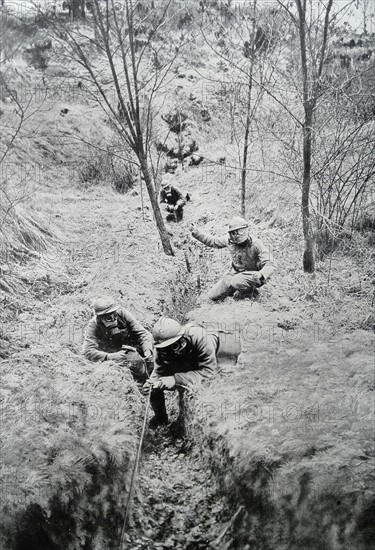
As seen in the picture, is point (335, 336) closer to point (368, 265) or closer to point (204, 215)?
point (368, 265)

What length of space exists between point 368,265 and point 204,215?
325 centimetres

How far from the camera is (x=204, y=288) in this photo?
18.8ft

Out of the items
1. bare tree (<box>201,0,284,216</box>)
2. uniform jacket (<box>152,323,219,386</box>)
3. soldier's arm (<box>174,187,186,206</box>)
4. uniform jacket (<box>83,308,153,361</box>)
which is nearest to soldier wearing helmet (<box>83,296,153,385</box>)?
uniform jacket (<box>83,308,153,361</box>)

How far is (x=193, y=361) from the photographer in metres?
3.95

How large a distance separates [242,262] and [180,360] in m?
1.93

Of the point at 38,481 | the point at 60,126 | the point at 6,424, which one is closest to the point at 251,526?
the point at 38,481

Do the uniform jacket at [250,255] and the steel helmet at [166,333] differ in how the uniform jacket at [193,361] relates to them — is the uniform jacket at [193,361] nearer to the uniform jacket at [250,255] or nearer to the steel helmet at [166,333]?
the steel helmet at [166,333]

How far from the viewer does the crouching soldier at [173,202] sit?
7664mm

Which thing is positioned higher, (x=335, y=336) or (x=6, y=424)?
(x=335, y=336)

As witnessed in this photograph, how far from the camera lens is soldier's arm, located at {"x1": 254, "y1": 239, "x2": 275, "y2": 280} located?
503 centimetres

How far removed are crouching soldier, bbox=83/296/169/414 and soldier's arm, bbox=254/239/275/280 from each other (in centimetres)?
167

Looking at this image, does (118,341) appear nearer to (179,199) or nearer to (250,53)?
(179,199)

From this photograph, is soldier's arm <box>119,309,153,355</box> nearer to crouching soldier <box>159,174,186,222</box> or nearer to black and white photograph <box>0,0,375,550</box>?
black and white photograph <box>0,0,375,550</box>

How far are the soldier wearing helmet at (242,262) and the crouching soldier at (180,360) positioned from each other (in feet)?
4.62
